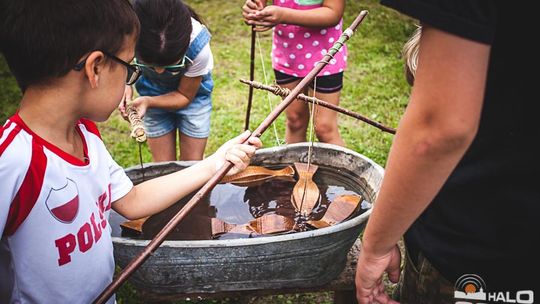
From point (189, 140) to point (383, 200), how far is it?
2.27m

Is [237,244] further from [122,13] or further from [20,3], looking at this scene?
[20,3]

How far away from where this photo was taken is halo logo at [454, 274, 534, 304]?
1163 mm

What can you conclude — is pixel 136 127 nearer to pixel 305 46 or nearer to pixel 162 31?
pixel 162 31

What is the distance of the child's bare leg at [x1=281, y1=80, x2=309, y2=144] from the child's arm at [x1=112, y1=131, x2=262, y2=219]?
1.46m

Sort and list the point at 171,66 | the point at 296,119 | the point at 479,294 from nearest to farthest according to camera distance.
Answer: the point at 479,294, the point at 171,66, the point at 296,119

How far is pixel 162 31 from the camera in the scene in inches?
96.3

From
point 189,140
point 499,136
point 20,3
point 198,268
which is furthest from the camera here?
point 189,140

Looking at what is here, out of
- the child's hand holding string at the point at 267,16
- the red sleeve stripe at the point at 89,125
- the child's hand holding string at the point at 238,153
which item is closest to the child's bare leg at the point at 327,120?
the child's hand holding string at the point at 267,16

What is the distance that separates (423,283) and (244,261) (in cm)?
82

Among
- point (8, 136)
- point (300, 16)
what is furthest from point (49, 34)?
point (300, 16)

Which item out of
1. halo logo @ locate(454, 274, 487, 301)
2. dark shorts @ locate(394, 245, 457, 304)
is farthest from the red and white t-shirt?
halo logo @ locate(454, 274, 487, 301)

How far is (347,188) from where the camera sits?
2510 mm

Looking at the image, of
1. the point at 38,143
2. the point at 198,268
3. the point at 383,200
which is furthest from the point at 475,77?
the point at 198,268

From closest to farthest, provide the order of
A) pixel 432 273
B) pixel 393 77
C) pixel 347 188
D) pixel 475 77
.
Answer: pixel 475 77
pixel 432 273
pixel 347 188
pixel 393 77
